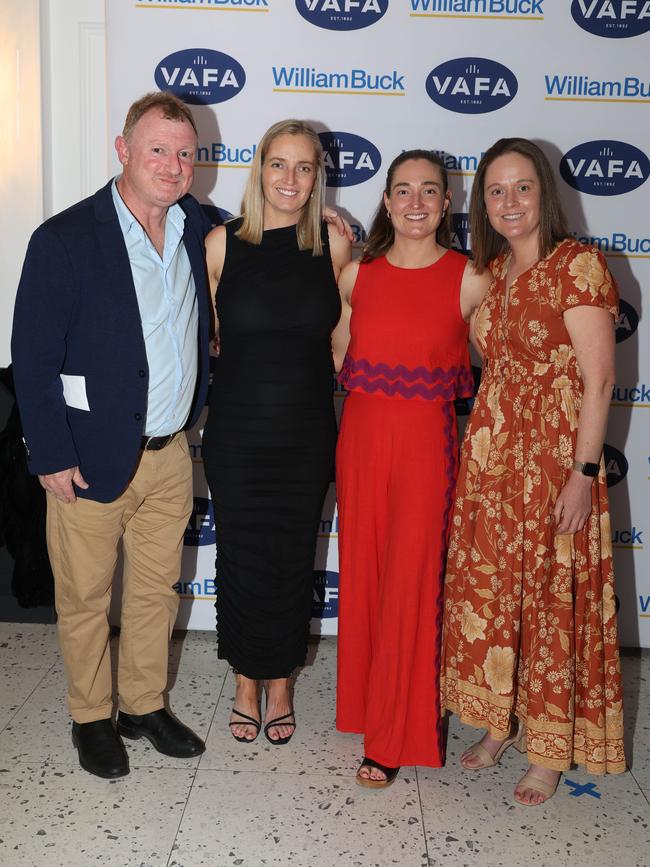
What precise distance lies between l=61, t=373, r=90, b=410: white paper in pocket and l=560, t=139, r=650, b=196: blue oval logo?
1995mm

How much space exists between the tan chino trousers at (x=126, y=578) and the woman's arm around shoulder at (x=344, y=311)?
0.57 metres

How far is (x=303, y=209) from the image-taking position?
264cm

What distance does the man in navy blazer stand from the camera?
2.30 m

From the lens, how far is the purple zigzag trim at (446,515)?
8.21 feet

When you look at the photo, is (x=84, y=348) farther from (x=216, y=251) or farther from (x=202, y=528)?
(x=202, y=528)

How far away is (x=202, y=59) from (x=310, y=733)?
97.0 inches

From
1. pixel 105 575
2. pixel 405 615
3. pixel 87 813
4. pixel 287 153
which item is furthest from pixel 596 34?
pixel 87 813

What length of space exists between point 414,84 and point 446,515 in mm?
1691

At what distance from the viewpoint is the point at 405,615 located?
2.51m

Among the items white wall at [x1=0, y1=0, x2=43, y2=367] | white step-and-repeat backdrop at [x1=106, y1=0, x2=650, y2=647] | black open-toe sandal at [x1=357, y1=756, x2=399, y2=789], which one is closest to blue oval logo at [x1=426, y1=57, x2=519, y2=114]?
white step-and-repeat backdrop at [x1=106, y1=0, x2=650, y2=647]

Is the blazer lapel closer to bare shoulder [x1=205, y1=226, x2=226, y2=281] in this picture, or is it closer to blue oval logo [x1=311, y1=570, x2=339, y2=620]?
bare shoulder [x1=205, y1=226, x2=226, y2=281]

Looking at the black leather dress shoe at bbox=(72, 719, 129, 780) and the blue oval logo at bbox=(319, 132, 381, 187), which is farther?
the blue oval logo at bbox=(319, 132, 381, 187)

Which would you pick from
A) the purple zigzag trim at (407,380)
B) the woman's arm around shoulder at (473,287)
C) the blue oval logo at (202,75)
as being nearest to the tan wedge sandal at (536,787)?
the purple zigzag trim at (407,380)

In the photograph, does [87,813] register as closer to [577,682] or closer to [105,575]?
[105,575]
